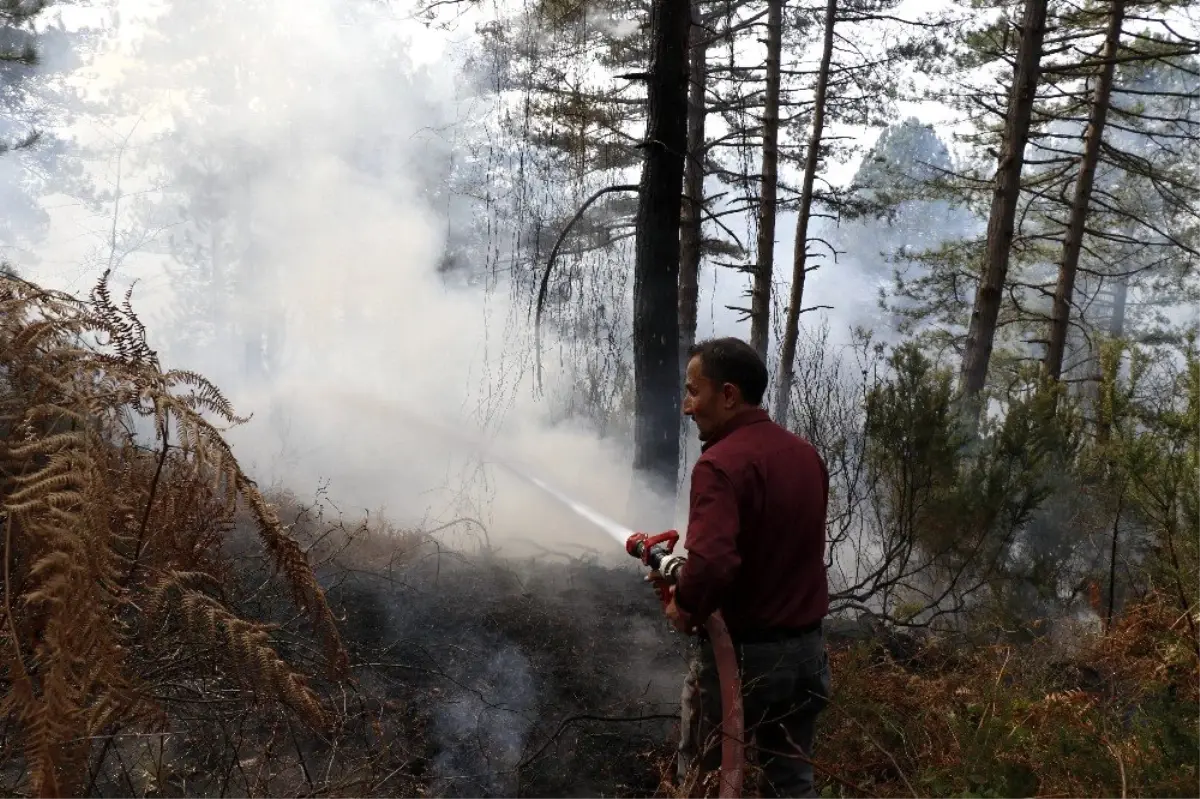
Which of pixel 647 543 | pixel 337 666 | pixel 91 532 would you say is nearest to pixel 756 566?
pixel 647 543

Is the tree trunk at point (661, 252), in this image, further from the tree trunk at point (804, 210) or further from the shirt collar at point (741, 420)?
the tree trunk at point (804, 210)

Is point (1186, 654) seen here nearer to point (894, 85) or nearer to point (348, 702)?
point (348, 702)

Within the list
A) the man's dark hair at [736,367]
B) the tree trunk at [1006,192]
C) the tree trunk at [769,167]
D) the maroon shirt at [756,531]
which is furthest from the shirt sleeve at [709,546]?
the tree trunk at [769,167]

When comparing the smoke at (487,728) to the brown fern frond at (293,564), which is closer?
the brown fern frond at (293,564)

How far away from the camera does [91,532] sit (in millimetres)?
1594

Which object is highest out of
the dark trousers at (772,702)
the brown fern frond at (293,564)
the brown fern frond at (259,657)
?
the brown fern frond at (293,564)

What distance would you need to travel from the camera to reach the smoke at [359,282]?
10000mm

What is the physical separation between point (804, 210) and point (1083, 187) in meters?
4.52

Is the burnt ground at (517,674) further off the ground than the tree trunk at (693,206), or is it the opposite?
the tree trunk at (693,206)

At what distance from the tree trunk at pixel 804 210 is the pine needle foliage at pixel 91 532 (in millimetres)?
12609

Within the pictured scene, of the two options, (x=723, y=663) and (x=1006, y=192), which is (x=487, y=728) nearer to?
(x=723, y=663)

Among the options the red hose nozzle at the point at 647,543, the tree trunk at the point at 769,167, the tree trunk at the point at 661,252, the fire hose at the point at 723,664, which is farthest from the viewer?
the tree trunk at the point at 769,167

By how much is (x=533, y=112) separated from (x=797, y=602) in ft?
27.6

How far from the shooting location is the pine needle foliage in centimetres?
153
